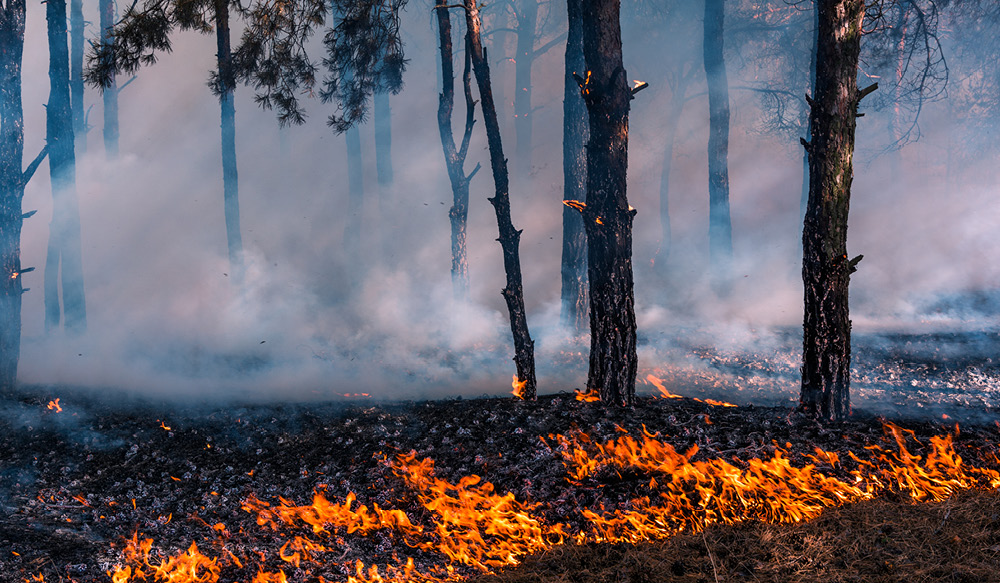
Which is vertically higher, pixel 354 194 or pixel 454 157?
pixel 354 194

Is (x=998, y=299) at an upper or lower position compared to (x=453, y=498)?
upper

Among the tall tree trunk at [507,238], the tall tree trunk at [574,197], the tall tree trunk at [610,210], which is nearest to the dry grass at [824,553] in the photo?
the tall tree trunk at [610,210]

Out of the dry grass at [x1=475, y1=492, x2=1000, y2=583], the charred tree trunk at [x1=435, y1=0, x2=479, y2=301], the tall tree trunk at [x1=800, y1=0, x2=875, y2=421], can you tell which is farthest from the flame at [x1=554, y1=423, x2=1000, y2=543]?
the charred tree trunk at [x1=435, y1=0, x2=479, y2=301]

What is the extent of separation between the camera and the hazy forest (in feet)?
29.2

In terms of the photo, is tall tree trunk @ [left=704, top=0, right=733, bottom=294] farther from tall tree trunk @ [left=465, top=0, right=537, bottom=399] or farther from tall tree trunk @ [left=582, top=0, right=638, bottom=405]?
tall tree trunk @ [left=582, top=0, right=638, bottom=405]

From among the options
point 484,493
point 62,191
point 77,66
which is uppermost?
point 77,66

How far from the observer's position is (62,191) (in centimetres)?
1491

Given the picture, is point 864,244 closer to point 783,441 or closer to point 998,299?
point 998,299

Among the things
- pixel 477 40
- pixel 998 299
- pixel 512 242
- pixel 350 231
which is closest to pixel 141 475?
pixel 512 242

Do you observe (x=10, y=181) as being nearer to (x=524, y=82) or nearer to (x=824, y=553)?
(x=824, y=553)

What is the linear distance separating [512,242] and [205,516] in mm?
4769

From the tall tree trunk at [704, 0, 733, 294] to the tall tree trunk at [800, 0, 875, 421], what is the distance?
1085 centimetres

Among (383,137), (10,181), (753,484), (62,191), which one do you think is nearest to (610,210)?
(753,484)

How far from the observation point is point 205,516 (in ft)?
16.6
